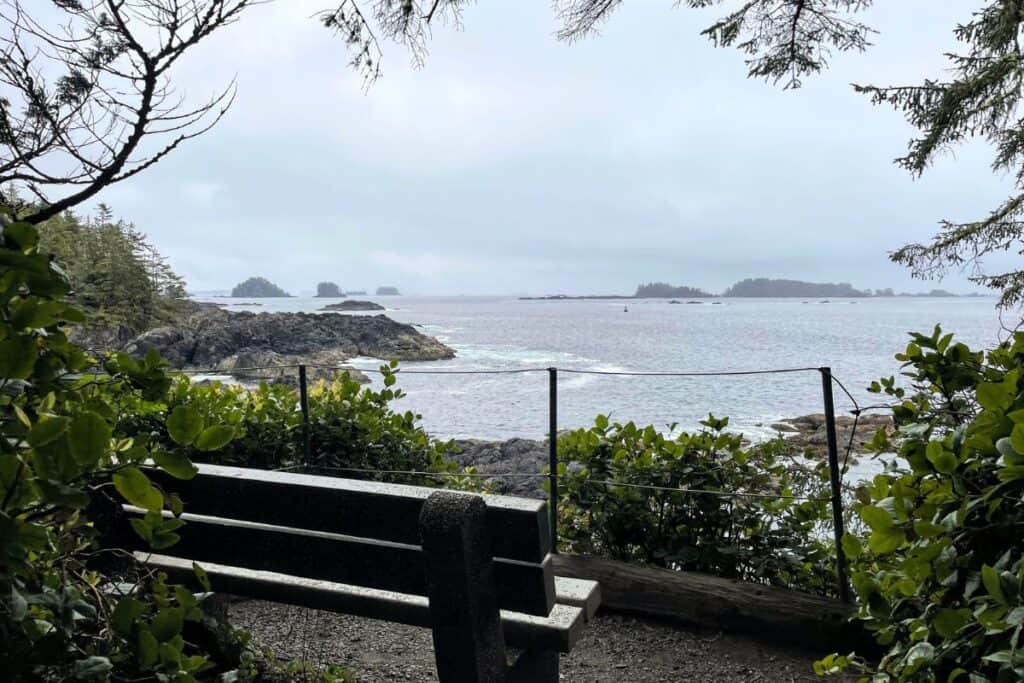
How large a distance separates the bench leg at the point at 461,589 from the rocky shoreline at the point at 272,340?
29095 mm

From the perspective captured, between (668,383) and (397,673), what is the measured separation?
88.5 feet

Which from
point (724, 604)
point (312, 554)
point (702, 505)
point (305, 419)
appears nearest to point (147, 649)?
point (312, 554)

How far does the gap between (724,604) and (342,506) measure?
2.32 m

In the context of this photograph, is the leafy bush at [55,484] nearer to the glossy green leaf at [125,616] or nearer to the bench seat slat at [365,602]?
the glossy green leaf at [125,616]

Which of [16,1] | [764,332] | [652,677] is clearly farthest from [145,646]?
[764,332]

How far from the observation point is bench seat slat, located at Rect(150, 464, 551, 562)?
73.6 inches

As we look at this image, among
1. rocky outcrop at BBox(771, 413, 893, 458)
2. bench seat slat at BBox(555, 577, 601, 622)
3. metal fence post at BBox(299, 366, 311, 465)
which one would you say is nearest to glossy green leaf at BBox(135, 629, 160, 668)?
bench seat slat at BBox(555, 577, 601, 622)

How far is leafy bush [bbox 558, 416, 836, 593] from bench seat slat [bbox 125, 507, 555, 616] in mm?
2004

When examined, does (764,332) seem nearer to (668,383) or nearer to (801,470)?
(668,383)

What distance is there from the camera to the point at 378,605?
2.33 meters

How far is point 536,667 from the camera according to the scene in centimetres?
222

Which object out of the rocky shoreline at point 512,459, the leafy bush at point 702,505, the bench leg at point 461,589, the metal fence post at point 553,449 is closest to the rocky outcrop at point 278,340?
the rocky shoreline at point 512,459

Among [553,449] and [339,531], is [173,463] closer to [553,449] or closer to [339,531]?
[339,531]

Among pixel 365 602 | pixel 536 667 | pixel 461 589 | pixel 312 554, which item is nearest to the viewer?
pixel 461 589
